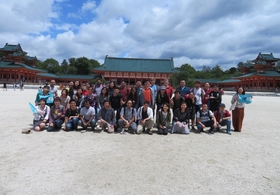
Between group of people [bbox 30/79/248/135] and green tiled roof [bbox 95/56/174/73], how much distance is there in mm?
35362

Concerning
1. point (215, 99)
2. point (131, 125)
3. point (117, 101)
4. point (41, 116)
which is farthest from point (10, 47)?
point (215, 99)

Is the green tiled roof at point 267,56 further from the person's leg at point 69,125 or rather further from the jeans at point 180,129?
the person's leg at point 69,125

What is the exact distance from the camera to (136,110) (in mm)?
6363

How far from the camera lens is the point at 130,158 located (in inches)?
155

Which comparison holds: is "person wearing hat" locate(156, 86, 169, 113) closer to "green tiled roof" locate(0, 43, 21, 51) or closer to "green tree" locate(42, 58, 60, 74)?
"green tiled roof" locate(0, 43, 21, 51)

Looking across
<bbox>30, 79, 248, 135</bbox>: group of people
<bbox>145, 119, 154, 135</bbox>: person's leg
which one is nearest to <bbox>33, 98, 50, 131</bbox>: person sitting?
<bbox>30, 79, 248, 135</bbox>: group of people

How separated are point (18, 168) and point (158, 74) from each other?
3958cm

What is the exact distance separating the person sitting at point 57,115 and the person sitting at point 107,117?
117 cm

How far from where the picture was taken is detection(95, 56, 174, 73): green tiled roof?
42.0 metres

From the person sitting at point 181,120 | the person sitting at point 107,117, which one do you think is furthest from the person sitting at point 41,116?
the person sitting at point 181,120

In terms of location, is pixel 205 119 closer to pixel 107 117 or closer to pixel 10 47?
pixel 107 117

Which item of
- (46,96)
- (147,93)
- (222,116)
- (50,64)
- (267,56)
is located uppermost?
(267,56)

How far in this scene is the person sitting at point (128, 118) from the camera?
5.95 metres

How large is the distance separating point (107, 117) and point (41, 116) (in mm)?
2056
